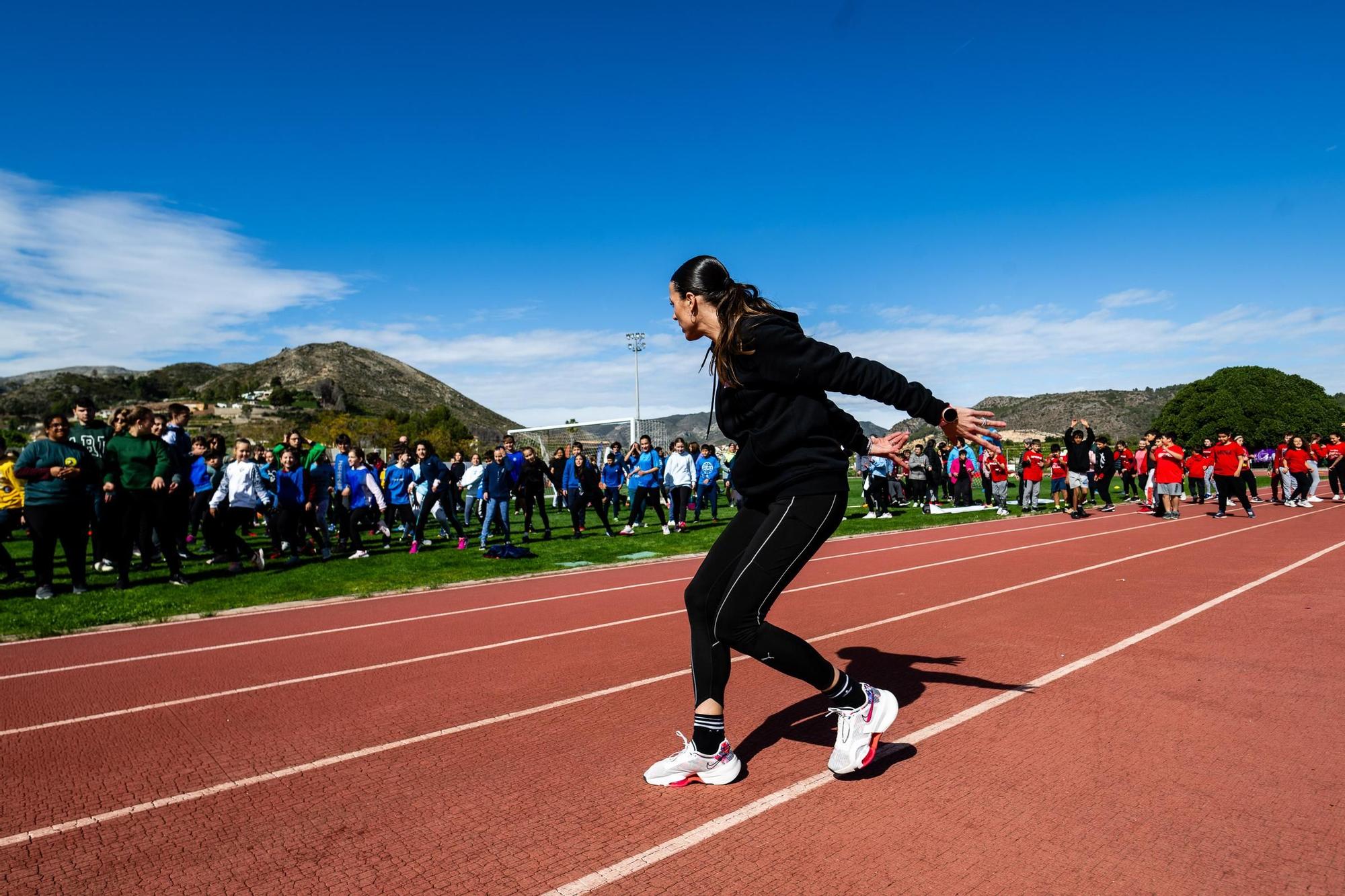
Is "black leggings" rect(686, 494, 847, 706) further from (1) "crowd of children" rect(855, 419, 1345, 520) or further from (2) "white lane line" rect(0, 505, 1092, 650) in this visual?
(1) "crowd of children" rect(855, 419, 1345, 520)

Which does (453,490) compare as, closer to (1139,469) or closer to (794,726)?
(794,726)

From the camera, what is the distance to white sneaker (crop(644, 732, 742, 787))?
3.49 m

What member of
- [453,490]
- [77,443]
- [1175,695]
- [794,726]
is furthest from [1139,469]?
[77,443]

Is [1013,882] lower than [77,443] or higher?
lower

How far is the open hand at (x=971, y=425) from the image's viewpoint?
3.50 m

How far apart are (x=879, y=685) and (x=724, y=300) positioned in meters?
2.86

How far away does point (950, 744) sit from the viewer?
3930 millimetres

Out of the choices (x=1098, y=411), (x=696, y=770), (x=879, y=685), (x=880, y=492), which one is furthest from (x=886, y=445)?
(x=1098, y=411)

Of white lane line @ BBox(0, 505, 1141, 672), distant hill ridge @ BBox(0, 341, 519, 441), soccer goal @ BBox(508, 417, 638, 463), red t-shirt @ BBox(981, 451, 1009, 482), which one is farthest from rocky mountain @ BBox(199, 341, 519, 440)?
white lane line @ BBox(0, 505, 1141, 672)

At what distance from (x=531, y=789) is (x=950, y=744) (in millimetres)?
2023

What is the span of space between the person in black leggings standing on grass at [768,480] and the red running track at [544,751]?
0.27m

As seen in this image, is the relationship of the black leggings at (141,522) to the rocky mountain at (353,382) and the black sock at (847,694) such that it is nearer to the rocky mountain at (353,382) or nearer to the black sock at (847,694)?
the black sock at (847,694)

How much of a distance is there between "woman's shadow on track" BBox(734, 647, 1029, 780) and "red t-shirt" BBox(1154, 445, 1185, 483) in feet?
51.4

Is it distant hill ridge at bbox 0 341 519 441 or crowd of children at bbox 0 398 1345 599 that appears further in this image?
distant hill ridge at bbox 0 341 519 441
